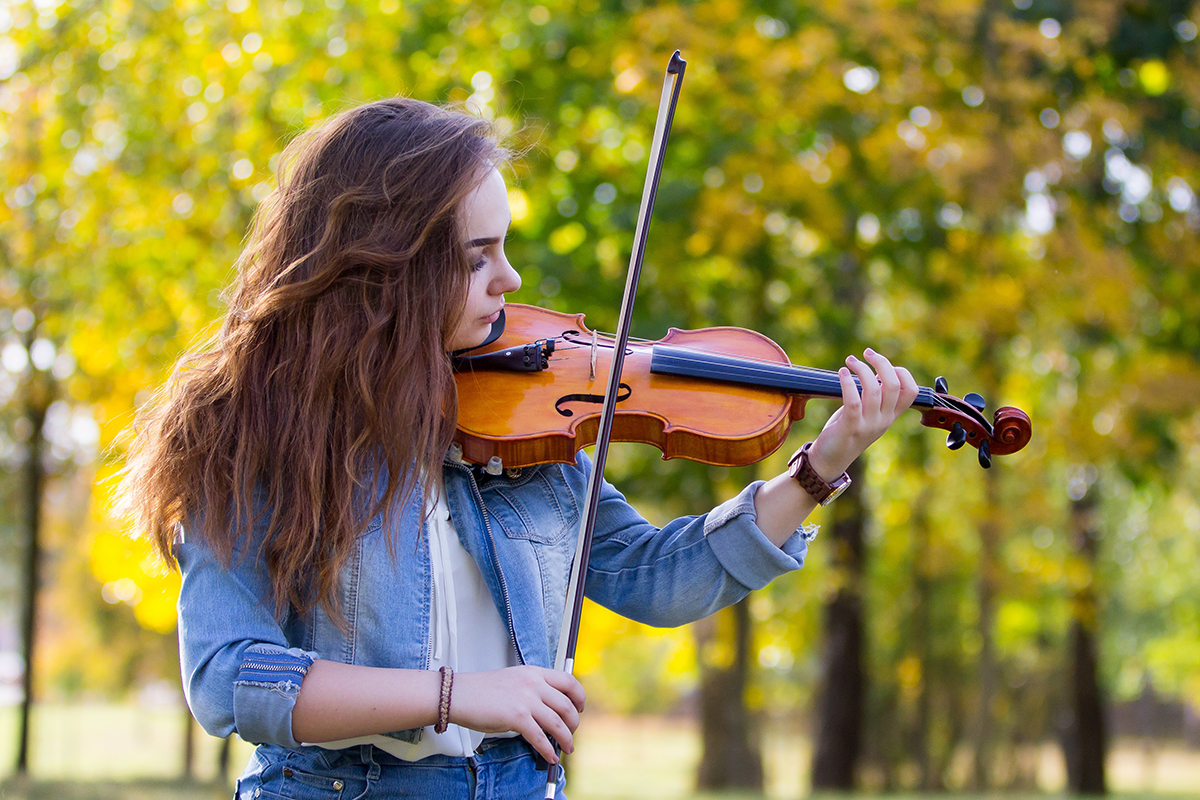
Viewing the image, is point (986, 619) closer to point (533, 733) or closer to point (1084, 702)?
point (1084, 702)

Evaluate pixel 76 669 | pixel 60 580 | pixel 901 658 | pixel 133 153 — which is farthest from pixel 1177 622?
pixel 76 669

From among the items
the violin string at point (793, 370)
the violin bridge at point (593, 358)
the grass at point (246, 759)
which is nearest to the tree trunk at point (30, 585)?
the grass at point (246, 759)

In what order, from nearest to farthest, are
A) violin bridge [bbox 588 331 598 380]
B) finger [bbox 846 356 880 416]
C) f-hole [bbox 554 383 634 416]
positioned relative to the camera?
1. finger [bbox 846 356 880 416]
2. f-hole [bbox 554 383 634 416]
3. violin bridge [bbox 588 331 598 380]

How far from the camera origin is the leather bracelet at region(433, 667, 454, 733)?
1497 millimetres

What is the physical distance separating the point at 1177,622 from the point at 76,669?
27891mm

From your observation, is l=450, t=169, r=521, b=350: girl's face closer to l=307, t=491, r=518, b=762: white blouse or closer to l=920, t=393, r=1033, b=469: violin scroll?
l=307, t=491, r=518, b=762: white blouse

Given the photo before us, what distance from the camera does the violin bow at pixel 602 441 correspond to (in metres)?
1.64

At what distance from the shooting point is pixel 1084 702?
1417 cm

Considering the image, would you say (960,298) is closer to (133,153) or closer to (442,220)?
(133,153)

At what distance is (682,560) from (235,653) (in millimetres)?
764

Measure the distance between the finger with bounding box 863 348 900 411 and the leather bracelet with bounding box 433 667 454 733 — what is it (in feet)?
2.84

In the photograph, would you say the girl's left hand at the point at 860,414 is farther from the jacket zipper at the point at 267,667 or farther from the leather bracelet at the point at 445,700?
the jacket zipper at the point at 267,667

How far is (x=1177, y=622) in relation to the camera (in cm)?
2623

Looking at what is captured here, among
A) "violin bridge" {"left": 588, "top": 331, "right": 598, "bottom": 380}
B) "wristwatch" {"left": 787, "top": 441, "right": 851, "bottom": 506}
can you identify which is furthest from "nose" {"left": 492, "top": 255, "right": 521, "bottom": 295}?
"wristwatch" {"left": 787, "top": 441, "right": 851, "bottom": 506}
